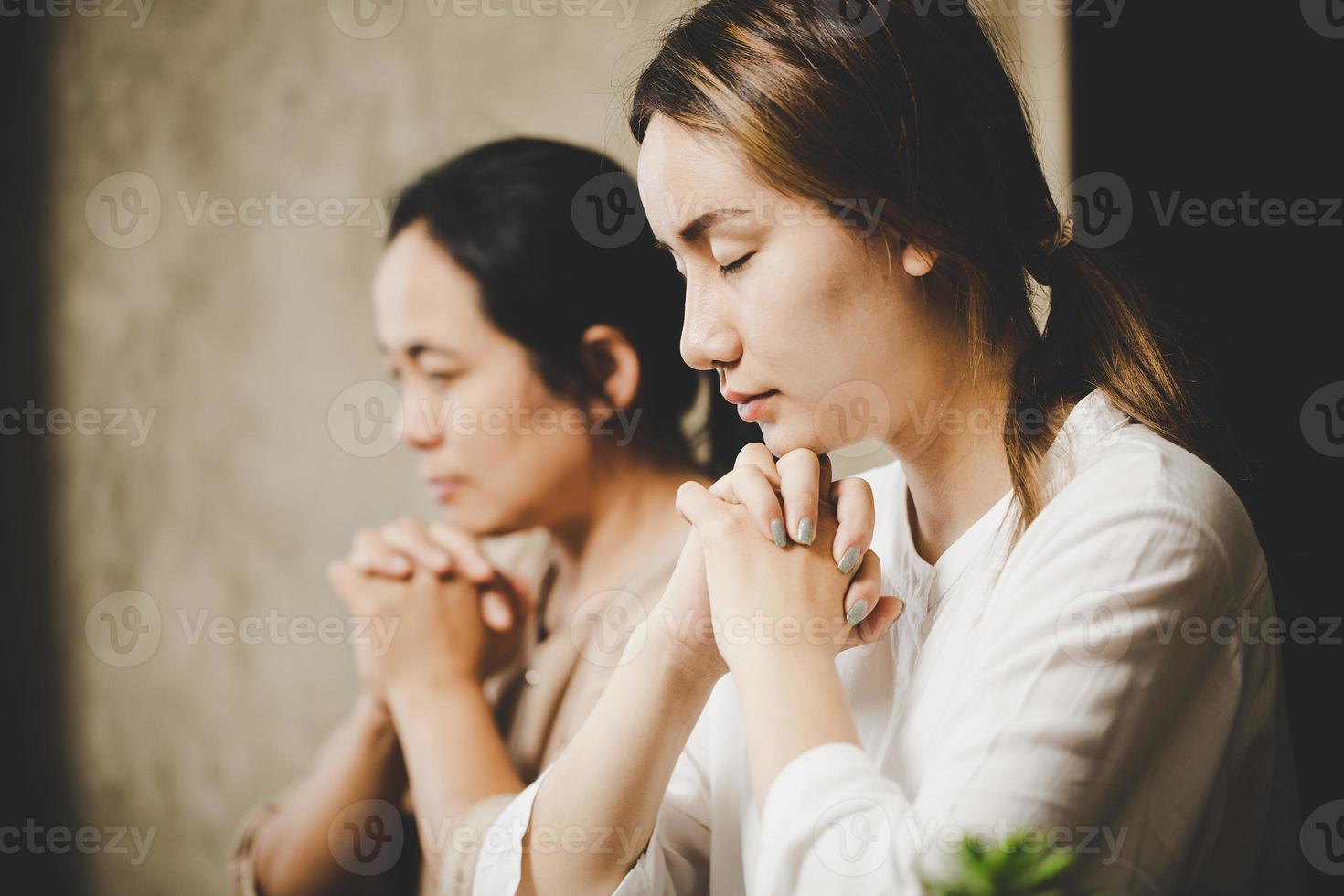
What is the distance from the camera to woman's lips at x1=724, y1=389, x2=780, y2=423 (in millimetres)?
757

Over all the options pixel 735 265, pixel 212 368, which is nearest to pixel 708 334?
pixel 735 265

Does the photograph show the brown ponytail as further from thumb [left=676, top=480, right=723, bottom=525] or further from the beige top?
the beige top

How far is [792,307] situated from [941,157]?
16cm

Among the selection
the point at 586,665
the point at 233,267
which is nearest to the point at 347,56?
the point at 233,267

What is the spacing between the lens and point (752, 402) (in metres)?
0.76

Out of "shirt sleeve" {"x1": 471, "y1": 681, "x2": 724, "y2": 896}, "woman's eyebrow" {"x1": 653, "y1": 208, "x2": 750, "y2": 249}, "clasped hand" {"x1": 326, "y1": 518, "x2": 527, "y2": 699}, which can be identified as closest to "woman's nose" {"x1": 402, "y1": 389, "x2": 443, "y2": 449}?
"clasped hand" {"x1": 326, "y1": 518, "x2": 527, "y2": 699}

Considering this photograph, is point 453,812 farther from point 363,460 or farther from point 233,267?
point 233,267

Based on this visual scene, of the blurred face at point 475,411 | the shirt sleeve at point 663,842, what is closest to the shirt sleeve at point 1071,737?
the shirt sleeve at point 663,842

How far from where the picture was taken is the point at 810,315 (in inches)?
27.9

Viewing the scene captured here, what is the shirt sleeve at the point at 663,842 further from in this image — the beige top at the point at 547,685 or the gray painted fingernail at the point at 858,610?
the gray painted fingernail at the point at 858,610

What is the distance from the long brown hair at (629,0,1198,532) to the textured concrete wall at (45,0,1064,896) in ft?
3.36

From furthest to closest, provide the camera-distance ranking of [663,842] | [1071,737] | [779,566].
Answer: [663,842]
[779,566]
[1071,737]

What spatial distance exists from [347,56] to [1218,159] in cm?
138

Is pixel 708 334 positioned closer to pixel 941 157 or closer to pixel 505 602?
pixel 941 157
